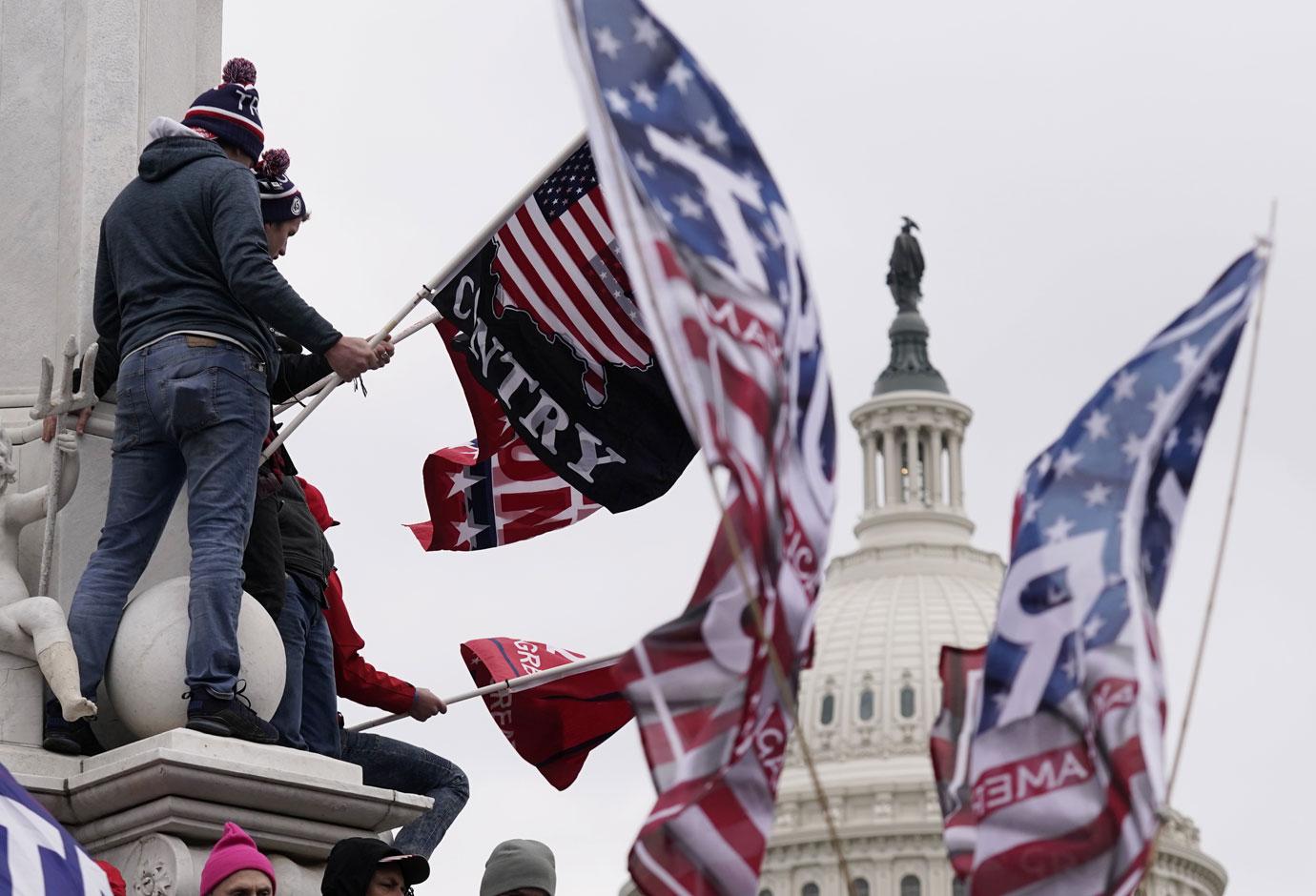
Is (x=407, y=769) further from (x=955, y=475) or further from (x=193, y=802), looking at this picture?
(x=955, y=475)

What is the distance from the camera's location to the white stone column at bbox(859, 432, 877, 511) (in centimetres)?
13588

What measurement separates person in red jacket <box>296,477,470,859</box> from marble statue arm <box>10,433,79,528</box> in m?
0.91

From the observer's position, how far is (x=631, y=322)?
10.8m

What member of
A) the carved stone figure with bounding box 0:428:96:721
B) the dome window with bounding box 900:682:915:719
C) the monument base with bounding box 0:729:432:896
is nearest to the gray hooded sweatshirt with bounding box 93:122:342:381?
the carved stone figure with bounding box 0:428:96:721

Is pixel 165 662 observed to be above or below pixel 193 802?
above

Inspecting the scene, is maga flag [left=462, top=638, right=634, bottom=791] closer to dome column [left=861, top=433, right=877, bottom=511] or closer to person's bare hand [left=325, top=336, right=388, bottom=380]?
person's bare hand [left=325, top=336, right=388, bottom=380]

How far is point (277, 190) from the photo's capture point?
32.1ft

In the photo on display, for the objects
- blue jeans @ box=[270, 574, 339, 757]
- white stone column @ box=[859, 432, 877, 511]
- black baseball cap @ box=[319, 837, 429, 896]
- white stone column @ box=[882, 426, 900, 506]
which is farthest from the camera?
white stone column @ box=[859, 432, 877, 511]

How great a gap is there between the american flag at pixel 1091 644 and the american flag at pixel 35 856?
2203 mm

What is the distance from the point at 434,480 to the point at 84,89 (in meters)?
2.10

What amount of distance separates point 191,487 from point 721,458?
306 centimetres

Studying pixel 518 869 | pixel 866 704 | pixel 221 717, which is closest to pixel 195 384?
pixel 221 717

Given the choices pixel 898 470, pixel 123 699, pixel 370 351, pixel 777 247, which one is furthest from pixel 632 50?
pixel 898 470

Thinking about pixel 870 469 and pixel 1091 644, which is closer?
pixel 1091 644
